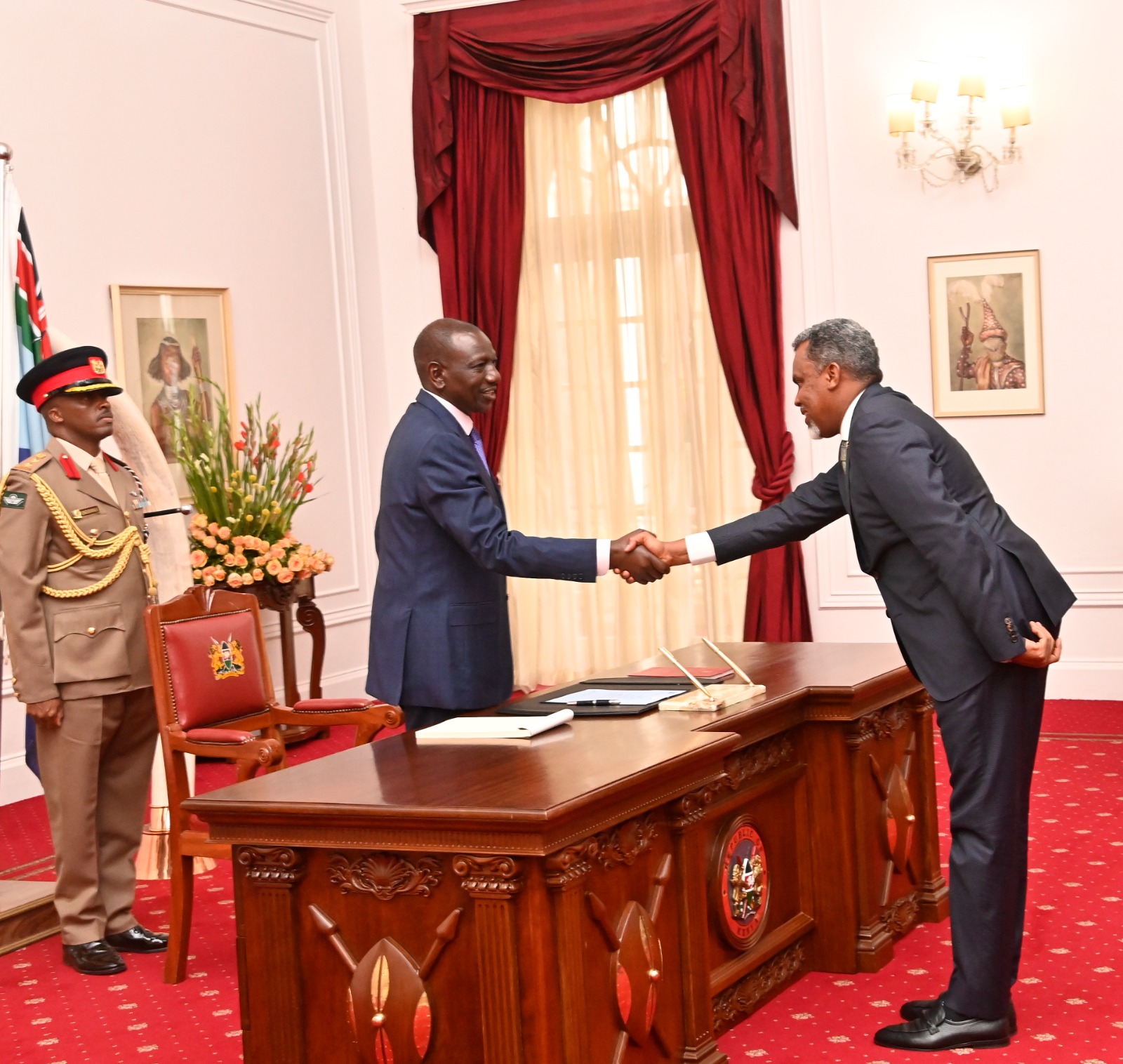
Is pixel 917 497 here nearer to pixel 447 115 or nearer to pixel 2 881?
pixel 2 881

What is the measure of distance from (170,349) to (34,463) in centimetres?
340

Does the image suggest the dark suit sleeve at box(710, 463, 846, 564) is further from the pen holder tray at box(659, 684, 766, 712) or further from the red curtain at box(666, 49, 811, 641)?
the red curtain at box(666, 49, 811, 641)

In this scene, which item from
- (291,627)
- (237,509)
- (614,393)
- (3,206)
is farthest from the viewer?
(614,393)

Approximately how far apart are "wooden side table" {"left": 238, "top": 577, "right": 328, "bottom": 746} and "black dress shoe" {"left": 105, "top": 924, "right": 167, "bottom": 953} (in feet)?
9.42

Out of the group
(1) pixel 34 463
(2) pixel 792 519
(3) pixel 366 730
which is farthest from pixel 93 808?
(2) pixel 792 519

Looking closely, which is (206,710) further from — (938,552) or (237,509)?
(237,509)

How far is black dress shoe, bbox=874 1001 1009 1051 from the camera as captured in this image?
346 cm

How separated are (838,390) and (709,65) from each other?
17.5 feet

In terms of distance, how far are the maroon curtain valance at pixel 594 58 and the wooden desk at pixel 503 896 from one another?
5.30 metres

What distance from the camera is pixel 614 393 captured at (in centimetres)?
880

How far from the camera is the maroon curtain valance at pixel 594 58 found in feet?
26.9

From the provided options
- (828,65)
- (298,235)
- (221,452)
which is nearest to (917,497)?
(221,452)

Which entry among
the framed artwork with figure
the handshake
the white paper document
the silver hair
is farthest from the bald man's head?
the framed artwork with figure

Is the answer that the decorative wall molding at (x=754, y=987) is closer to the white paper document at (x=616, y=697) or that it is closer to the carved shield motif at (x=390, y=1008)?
the white paper document at (x=616, y=697)
